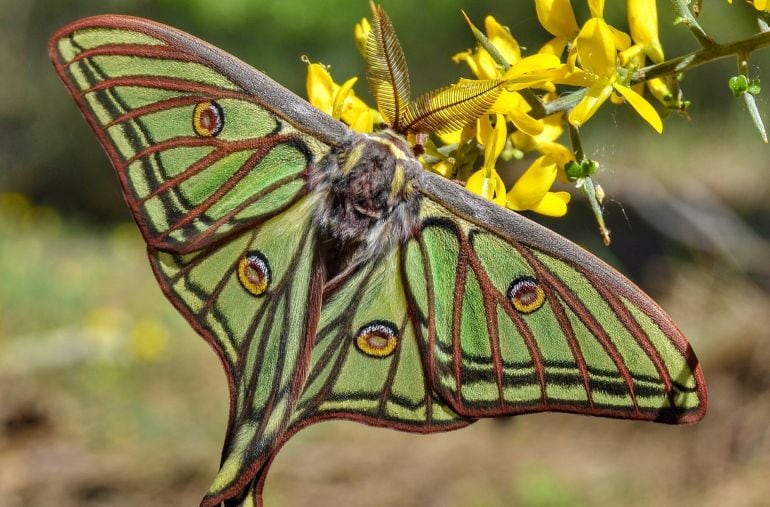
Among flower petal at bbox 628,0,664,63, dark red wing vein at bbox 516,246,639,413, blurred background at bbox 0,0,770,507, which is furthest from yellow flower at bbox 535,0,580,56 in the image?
blurred background at bbox 0,0,770,507

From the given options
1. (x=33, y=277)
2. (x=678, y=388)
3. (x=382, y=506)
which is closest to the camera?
(x=678, y=388)

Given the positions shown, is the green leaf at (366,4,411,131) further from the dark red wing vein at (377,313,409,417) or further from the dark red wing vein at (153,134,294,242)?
the dark red wing vein at (377,313,409,417)

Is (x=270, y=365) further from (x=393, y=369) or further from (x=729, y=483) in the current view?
(x=729, y=483)

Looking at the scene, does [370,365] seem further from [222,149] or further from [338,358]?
[222,149]

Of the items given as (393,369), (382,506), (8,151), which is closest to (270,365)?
(393,369)

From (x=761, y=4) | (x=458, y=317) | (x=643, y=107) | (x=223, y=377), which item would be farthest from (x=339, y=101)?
(x=223, y=377)
